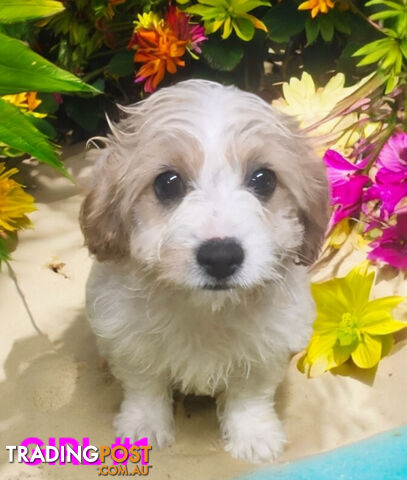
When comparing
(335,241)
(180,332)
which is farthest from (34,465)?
(335,241)

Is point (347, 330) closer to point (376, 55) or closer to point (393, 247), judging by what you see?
point (393, 247)

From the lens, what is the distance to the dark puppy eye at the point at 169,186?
2.34 meters

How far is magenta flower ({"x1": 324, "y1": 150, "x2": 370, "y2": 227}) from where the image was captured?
3332mm

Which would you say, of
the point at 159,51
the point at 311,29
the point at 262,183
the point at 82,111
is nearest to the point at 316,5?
the point at 311,29

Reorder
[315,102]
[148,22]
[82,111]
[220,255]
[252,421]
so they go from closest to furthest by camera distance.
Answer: [220,255]
[252,421]
[148,22]
[315,102]
[82,111]

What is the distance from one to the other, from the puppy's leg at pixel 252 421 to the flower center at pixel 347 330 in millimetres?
347

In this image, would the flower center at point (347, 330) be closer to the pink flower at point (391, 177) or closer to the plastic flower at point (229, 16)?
the pink flower at point (391, 177)

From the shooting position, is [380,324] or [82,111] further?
[82,111]

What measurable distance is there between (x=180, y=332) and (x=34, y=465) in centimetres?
70

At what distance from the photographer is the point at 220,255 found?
6.95ft

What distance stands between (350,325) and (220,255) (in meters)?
1.15

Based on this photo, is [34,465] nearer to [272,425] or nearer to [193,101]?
[272,425]

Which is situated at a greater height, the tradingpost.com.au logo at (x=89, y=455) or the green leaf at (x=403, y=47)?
the green leaf at (x=403, y=47)

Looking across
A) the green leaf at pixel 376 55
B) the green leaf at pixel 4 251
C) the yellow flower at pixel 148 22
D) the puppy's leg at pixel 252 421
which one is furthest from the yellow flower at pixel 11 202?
the green leaf at pixel 376 55
